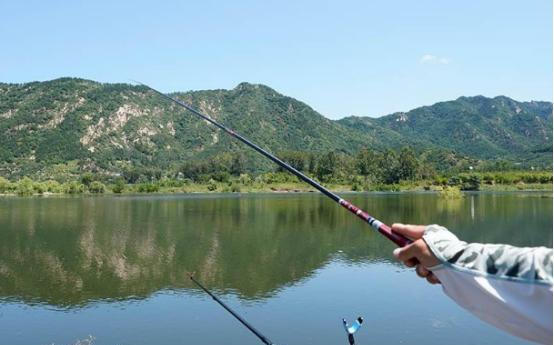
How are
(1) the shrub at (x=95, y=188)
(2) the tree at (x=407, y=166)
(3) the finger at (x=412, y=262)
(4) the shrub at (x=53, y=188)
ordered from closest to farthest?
(3) the finger at (x=412, y=262), (4) the shrub at (x=53, y=188), (1) the shrub at (x=95, y=188), (2) the tree at (x=407, y=166)

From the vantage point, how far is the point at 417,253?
167cm

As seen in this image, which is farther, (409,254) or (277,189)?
(277,189)

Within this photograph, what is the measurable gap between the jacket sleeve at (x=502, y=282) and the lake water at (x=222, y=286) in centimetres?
1272

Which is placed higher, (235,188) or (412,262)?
(412,262)

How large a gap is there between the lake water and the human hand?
12525 mm

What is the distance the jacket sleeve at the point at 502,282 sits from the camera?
1.37m

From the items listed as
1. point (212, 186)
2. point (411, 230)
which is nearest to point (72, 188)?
point (212, 186)

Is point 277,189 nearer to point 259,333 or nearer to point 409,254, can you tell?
point 259,333

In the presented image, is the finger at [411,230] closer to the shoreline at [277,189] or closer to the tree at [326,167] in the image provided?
the shoreline at [277,189]

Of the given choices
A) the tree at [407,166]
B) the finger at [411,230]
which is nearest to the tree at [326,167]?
the tree at [407,166]

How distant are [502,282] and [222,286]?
20071 millimetres

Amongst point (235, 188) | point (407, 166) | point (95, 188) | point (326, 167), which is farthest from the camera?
point (326, 167)

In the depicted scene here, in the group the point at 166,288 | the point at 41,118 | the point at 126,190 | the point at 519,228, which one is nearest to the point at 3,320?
the point at 166,288

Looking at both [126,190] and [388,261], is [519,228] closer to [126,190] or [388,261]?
[388,261]
